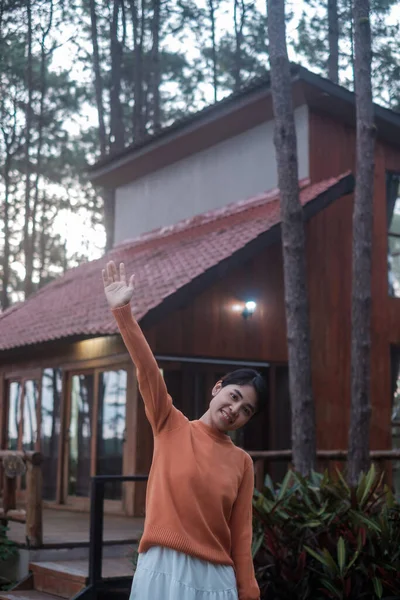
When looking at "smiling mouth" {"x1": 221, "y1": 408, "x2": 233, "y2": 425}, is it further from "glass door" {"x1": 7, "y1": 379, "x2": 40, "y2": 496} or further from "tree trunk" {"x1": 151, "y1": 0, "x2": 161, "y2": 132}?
"tree trunk" {"x1": 151, "y1": 0, "x2": 161, "y2": 132}

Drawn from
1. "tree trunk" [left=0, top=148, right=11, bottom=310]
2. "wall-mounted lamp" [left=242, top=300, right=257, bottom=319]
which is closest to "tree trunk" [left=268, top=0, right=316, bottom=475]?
"wall-mounted lamp" [left=242, top=300, right=257, bottom=319]

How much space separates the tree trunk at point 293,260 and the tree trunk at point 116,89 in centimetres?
1389

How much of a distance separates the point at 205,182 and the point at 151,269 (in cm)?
289

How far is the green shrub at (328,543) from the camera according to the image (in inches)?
254

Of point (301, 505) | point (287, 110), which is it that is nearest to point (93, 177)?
point (287, 110)

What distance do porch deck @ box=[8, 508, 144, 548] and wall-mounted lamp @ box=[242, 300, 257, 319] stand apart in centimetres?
331

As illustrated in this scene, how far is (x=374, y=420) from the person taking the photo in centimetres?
1417

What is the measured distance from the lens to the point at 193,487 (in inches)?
137

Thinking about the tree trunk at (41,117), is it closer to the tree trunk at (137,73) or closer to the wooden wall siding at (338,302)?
the tree trunk at (137,73)

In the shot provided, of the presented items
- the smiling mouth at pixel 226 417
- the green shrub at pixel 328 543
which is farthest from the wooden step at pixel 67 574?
the smiling mouth at pixel 226 417

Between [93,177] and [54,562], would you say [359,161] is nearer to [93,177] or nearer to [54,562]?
[54,562]

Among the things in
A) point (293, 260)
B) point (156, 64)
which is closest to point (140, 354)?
point (293, 260)

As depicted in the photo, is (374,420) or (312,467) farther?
(374,420)

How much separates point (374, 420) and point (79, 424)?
4.65 meters
